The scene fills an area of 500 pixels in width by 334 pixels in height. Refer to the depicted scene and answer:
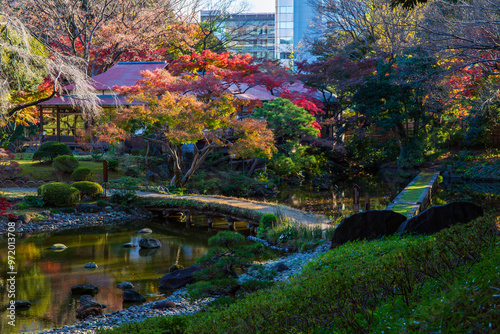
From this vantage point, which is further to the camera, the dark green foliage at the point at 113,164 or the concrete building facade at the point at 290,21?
the concrete building facade at the point at 290,21

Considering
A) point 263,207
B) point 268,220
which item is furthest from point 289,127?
point 268,220

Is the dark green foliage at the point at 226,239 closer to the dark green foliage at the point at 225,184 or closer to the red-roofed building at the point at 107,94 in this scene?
the dark green foliage at the point at 225,184

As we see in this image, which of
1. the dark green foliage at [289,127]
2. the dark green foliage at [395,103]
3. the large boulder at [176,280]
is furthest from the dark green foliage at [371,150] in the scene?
the large boulder at [176,280]

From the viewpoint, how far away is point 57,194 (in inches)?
551

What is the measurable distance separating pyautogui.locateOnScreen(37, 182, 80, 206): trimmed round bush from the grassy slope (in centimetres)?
Answer: 1047

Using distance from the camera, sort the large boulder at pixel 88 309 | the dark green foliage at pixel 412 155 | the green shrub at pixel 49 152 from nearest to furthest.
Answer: the large boulder at pixel 88 309
the green shrub at pixel 49 152
the dark green foliage at pixel 412 155

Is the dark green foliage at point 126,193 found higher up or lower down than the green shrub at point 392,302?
lower down

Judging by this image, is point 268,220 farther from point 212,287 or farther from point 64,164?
point 64,164

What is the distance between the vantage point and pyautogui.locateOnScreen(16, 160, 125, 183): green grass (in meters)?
16.7

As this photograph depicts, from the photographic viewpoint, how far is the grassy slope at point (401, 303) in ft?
7.75

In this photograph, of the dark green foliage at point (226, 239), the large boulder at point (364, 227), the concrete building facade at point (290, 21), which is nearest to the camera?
the dark green foliage at point (226, 239)

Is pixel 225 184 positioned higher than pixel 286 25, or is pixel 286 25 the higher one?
pixel 286 25

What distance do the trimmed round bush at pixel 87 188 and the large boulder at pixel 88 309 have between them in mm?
8730

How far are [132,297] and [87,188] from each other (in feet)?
28.4
